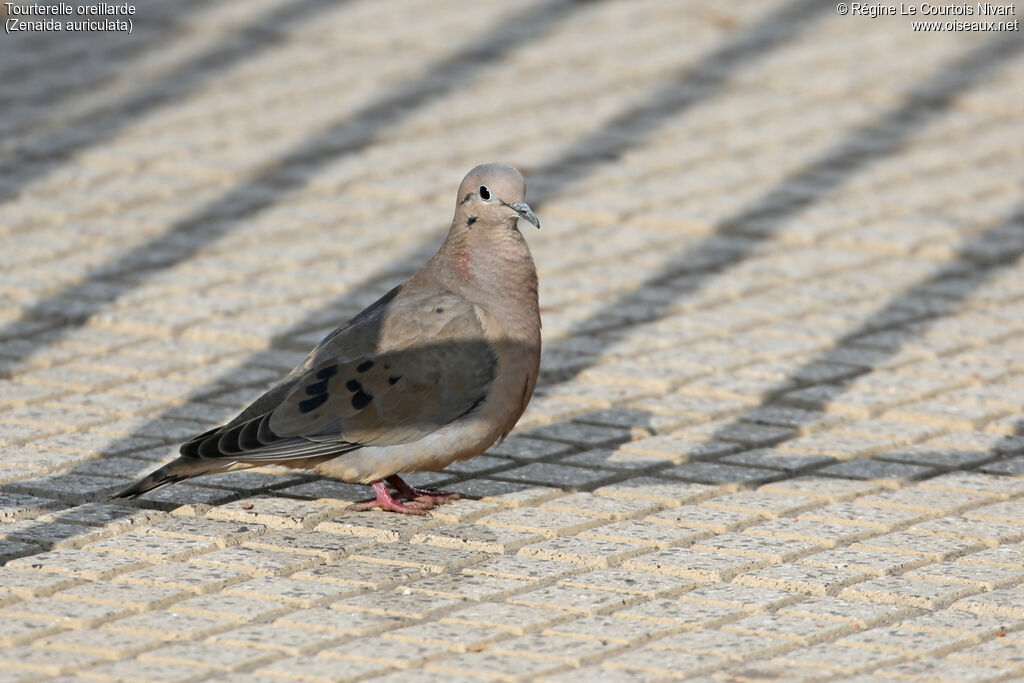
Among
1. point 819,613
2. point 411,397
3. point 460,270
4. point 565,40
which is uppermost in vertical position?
point 565,40

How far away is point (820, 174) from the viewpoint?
956cm

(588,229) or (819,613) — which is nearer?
(819,613)

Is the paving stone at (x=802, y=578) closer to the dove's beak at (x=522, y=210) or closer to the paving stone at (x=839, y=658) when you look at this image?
the paving stone at (x=839, y=658)

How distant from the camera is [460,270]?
5.32 meters

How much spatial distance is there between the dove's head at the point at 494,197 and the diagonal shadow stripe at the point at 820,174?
1497 mm

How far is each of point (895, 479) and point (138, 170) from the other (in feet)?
17.2

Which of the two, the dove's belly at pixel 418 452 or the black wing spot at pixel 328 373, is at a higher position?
the black wing spot at pixel 328 373

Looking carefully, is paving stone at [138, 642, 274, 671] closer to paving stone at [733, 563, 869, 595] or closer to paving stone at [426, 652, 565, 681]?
paving stone at [426, 652, 565, 681]

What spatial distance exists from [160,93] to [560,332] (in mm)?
4602

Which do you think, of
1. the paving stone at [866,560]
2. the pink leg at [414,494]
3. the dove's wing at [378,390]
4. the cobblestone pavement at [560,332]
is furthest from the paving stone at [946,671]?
the pink leg at [414,494]

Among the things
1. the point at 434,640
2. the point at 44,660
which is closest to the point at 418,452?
the point at 434,640

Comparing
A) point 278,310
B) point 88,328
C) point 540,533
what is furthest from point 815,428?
point 88,328

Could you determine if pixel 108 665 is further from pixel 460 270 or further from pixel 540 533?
pixel 460 270

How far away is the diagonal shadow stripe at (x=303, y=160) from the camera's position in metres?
7.59
